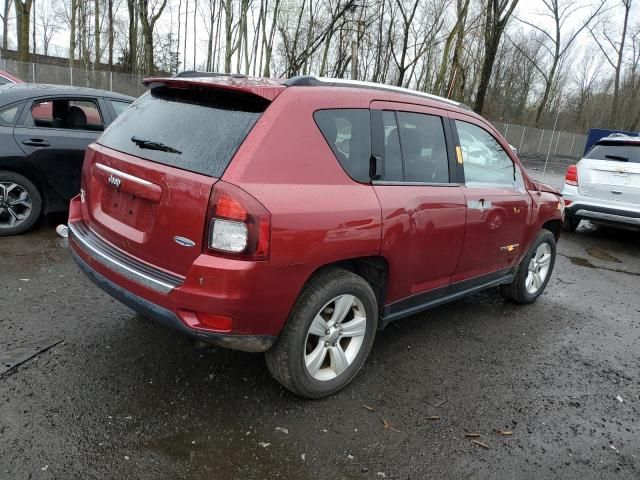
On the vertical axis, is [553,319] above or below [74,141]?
below

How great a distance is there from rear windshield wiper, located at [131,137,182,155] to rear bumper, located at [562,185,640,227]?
710 centimetres

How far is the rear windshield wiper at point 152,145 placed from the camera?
8.71 feet

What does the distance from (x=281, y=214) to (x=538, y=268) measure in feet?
11.5

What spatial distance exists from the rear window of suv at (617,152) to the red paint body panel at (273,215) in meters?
5.86

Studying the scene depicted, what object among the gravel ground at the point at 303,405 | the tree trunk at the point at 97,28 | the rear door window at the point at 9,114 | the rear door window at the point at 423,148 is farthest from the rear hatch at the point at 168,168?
the tree trunk at the point at 97,28

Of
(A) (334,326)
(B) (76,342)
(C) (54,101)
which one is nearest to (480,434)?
(A) (334,326)

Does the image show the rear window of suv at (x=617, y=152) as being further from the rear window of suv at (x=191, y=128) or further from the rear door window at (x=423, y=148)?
the rear window of suv at (x=191, y=128)

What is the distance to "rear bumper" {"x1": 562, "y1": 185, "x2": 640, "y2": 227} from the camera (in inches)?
287

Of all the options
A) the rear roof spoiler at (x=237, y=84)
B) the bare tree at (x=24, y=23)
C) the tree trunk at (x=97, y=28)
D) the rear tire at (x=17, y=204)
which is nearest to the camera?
the rear roof spoiler at (x=237, y=84)

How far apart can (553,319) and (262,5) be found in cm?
1935

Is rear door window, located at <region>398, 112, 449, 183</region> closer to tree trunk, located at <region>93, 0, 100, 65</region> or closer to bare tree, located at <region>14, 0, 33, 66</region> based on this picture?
bare tree, located at <region>14, 0, 33, 66</region>

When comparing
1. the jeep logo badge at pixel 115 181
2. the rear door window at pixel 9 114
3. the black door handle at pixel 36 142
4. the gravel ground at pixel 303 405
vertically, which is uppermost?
the rear door window at pixel 9 114

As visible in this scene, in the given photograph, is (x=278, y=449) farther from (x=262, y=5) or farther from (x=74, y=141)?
(x=262, y=5)

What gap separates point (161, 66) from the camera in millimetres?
43750
